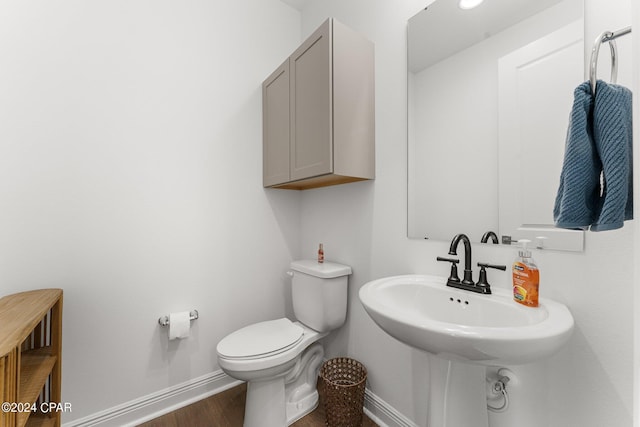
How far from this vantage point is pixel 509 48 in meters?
0.99

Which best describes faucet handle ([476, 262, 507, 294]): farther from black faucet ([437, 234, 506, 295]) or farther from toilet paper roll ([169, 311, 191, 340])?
toilet paper roll ([169, 311, 191, 340])

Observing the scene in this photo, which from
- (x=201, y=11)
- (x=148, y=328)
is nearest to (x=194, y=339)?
(x=148, y=328)

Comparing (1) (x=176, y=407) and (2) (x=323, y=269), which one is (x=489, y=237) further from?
(1) (x=176, y=407)

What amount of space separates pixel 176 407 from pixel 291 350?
83 cm

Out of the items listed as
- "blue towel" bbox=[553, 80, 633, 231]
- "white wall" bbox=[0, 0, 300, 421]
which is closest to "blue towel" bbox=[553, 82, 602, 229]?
"blue towel" bbox=[553, 80, 633, 231]

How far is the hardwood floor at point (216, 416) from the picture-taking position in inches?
55.7

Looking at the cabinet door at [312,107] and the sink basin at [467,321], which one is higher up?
the cabinet door at [312,107]

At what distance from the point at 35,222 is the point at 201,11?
1453mm

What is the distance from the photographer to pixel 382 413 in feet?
4.58

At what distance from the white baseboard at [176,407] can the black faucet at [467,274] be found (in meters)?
0.76

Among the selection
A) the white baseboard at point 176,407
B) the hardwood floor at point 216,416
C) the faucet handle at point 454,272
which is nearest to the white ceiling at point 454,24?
the faucet handle at point 454,272

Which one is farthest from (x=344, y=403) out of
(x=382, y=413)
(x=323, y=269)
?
(x=323, y=269)

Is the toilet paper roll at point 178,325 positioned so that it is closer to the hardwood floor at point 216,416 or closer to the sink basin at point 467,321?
the hardwood floor at point 216,416

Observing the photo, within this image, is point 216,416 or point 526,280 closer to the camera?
point 526,280
